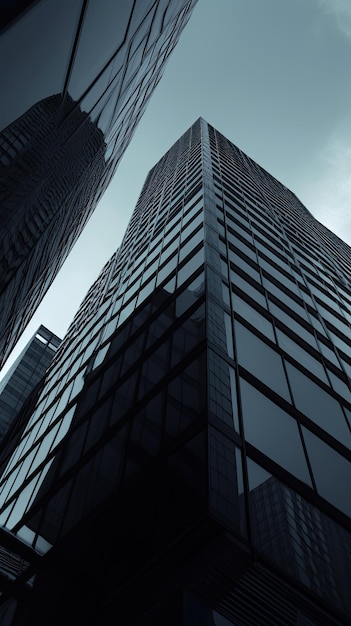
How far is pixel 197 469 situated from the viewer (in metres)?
→ 7.65

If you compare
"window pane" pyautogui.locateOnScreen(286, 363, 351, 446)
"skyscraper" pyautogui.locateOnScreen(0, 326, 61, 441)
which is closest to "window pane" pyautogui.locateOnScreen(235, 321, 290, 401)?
"window pane" pyautogui.locateOnScreen(286, 363, 351, 446)

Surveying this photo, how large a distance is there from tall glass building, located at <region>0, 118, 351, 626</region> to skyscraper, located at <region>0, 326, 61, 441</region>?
39.7m

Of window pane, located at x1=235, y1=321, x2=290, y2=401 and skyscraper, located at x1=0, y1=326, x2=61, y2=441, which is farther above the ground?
window pane, located at x1=235, y1=321, x2=290, y2=401

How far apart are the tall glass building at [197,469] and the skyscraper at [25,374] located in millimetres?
39709

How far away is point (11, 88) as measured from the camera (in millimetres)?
4109

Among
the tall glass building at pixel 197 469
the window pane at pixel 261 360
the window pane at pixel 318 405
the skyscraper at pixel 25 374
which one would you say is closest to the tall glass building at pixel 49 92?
the tall glass building at pixel 197 469

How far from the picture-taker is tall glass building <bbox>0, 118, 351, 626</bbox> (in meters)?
6.87

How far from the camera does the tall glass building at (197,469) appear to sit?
6.87 m

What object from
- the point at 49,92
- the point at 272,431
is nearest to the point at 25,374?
the point at 272,431

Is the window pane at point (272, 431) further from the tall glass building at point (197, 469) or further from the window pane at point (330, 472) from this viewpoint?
the window pane at point (330, 472)

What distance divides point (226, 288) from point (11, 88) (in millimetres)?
10559

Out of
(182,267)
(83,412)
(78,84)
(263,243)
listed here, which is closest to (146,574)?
(78,84)

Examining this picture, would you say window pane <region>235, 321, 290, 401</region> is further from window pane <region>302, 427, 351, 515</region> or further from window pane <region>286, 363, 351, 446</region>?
window pane <region>302, 427, 351, 515</region>

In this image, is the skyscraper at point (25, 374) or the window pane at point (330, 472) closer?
the window pane at point (330, 472)
